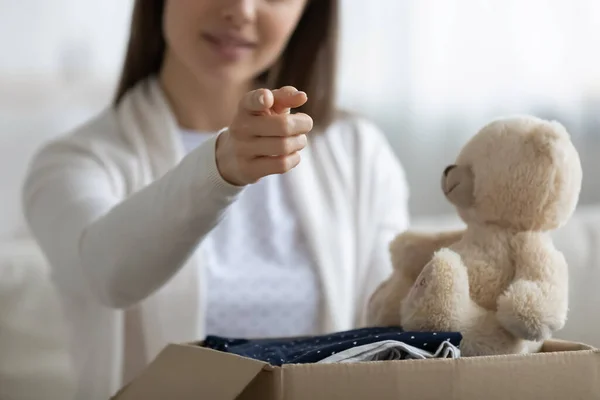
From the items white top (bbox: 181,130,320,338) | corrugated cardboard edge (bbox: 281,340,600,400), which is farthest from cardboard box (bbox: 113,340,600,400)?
white top (bbox: 181,130,320,338)

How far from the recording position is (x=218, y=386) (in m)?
0.50

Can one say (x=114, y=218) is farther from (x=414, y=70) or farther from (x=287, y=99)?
(x=414, y=70)

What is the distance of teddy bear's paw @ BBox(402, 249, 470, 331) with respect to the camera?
0.54m

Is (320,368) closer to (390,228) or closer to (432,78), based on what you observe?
(390,228)

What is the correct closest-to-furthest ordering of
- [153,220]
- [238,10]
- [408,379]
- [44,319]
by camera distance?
[408,379] < [153,220] < [238,10] < [44,319]

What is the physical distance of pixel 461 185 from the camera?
1.96 feet

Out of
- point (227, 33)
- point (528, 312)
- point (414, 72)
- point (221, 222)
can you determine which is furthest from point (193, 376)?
point (414, 72)

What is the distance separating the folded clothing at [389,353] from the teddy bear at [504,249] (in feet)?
0.10

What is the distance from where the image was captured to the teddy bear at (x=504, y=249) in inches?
21.1

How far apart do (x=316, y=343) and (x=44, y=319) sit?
1.84 feet

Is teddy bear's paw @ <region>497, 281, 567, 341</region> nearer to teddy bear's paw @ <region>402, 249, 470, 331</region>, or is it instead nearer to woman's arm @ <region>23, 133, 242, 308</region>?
teddy bear's paw @ <region>402, 249, 470, 331</region>

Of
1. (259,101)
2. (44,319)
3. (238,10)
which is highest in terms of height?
(238,10)

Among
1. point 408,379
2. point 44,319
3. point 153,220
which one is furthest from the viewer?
point 44,319

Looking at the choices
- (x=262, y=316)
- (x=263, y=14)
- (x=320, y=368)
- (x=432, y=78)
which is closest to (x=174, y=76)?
(x=263, y=14)
